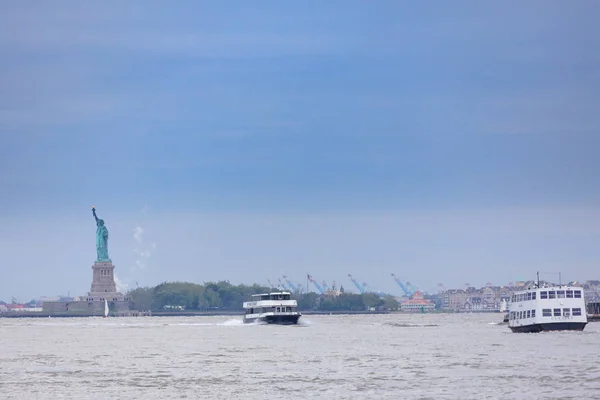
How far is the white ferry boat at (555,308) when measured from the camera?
125375 millimetres

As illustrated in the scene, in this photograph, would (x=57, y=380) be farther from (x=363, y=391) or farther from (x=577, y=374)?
(x=577, y=374)

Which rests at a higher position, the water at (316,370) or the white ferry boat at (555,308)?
the white ferry boat at (555,308)

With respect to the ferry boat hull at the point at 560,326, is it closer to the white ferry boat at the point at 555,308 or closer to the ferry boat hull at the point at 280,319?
the white ferry boat at the point at 555,308

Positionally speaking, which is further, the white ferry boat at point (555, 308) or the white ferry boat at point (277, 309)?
the white ferry boat at point (277, 309)

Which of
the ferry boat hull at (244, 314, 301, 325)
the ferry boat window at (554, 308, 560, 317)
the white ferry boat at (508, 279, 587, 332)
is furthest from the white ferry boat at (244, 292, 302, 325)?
the ferry boat window at (554, 308, 560, 317)

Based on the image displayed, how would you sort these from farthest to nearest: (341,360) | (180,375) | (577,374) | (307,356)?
(307,356), (341,360), (180,375), (577,374)

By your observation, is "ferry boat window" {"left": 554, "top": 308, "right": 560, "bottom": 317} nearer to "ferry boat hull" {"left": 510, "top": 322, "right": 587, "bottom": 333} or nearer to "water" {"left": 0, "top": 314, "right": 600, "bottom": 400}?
"ferry boat hull" {"left": 510, "top": 322, "right": 587, "bottom": 333}

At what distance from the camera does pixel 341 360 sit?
9388 cm

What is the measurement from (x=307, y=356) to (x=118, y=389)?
30812mm

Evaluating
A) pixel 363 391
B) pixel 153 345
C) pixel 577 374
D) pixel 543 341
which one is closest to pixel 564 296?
pixel 543 341

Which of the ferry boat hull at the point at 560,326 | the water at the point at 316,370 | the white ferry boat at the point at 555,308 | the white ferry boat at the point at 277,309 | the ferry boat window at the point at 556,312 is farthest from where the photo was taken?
the white ferry boat at the point at 277,309

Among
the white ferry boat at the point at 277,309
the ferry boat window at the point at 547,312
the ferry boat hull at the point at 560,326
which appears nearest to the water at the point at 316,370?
the ferry boat hull at the point at 560,326

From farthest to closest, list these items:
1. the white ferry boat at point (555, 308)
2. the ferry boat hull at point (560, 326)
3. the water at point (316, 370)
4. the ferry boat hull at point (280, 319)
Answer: the ferry boat hull at point (280, 319) < the ferry boat hull at point (560, 326) < the white ferry boat at point (555, 308) < the water at point (316, 370)

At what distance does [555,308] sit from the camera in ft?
416
